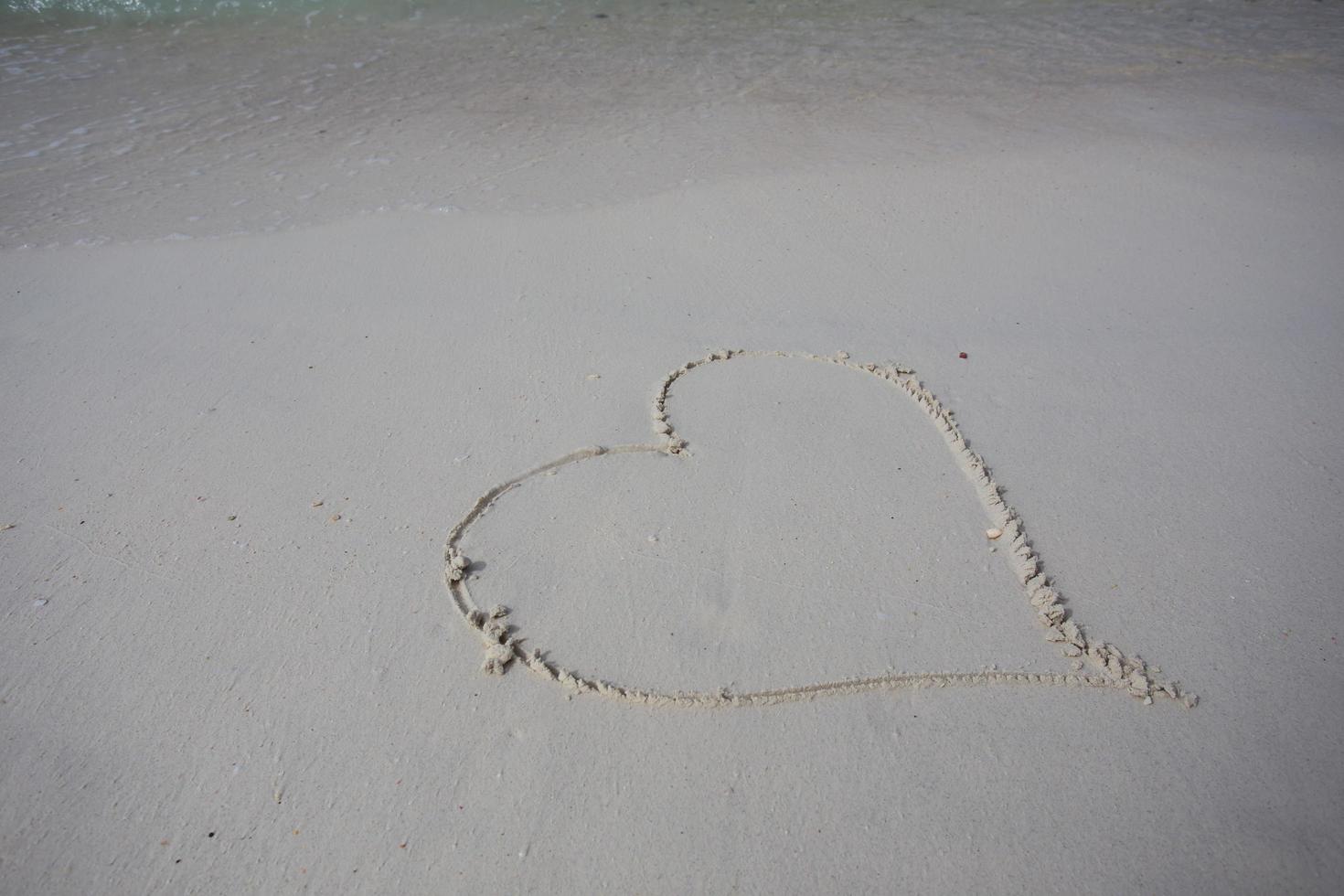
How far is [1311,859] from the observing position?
4.85ft

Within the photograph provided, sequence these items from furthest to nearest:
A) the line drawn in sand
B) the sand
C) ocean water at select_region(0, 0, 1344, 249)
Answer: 1. ocean water at select_region(0, 0, 1344, 249)
2. the line drawn in sand
3. the sand

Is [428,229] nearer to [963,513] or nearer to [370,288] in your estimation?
[370,288]

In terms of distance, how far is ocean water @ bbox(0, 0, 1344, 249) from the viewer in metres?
3.74

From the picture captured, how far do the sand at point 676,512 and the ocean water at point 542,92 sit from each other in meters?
0.07

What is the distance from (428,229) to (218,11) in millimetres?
4927

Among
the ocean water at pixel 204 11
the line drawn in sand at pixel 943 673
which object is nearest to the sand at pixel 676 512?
→ the line drawn in sand at pixel 943 673

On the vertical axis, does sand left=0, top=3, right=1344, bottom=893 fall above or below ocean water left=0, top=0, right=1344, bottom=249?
below

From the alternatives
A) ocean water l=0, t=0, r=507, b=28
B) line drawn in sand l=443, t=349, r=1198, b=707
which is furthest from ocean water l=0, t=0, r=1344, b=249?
line drawn in sand l=443, t=349, r=1198, b=707

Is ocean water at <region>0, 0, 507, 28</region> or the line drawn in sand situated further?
ocean water at <region>0, 0, 507, 28</region>

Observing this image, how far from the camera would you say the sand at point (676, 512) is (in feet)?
5.03

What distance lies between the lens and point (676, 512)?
213 centimetres

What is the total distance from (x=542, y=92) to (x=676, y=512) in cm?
389

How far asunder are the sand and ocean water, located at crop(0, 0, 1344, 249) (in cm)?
7

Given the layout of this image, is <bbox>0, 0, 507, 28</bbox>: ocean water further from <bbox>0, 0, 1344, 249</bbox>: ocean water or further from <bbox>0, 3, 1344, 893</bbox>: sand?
<bbox>0, 3, 1344, 893</bbox>: sand
